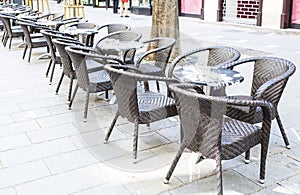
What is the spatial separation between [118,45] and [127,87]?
2277 millimetres

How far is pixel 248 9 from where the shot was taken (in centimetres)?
1258

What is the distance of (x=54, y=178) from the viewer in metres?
2.89

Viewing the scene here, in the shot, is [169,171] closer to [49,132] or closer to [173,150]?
[173,150]

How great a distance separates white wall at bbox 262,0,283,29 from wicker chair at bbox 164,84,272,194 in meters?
9.01

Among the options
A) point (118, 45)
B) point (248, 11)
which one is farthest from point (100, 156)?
point (248, 11)

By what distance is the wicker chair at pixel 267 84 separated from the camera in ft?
9.84

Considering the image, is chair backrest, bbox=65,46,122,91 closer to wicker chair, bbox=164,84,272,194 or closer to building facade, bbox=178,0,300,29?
wicker chair, bbox=164,84,272,194

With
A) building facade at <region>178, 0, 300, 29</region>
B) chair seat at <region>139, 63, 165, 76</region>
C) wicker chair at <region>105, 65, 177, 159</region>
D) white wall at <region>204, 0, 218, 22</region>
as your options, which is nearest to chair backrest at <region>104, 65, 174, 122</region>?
wicker chair at <region>105, 65, 177, 159</region>

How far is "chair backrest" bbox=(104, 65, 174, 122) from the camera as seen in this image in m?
3.03

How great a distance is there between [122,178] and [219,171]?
780mm

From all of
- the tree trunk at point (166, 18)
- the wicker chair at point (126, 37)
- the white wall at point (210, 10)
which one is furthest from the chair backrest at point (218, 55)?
the white wall at point (210, 10)

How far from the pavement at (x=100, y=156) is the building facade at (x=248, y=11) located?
607 centimetres

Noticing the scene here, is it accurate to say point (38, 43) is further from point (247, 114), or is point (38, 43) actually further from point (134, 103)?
point (247, 114)

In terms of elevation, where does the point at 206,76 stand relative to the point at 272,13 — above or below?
below
